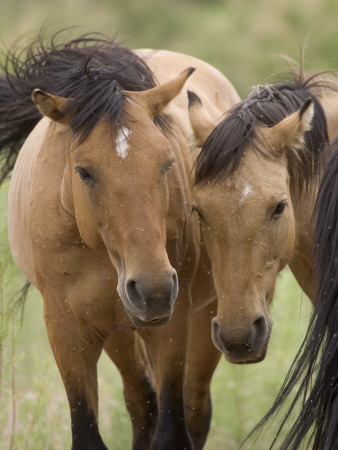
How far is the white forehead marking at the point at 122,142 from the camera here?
11.8ft

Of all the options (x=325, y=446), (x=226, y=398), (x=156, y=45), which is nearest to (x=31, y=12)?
(x=156, y=45)

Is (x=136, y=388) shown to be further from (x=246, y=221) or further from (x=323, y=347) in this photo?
(x=323, y=347)

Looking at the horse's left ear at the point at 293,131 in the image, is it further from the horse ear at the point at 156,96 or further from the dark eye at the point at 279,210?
the horse ear at the point at 156,96

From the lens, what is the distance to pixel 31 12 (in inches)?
755

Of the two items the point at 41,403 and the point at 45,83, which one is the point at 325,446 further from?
the point at 41,403

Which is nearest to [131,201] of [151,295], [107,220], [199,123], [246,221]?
[107,220]

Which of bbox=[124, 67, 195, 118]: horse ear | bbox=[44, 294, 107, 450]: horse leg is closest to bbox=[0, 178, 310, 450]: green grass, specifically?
bbox=[44, 294, 107, 450]: horse leg

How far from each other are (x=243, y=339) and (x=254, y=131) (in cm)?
95

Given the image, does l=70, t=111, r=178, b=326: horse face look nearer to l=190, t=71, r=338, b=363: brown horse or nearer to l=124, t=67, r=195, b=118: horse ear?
l=124, t=67, r=195, b=118: horse ear

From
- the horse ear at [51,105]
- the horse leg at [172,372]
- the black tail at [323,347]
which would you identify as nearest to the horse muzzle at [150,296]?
the black tail at [323,347]

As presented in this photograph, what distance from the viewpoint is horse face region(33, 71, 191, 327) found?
3.47 metres

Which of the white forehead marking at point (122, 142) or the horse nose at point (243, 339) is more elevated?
the white forehead marking at point (122, 142)

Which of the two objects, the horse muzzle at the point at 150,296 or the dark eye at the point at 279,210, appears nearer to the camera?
the horse muzzle at the point at 150,296

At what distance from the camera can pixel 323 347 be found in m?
3.02
